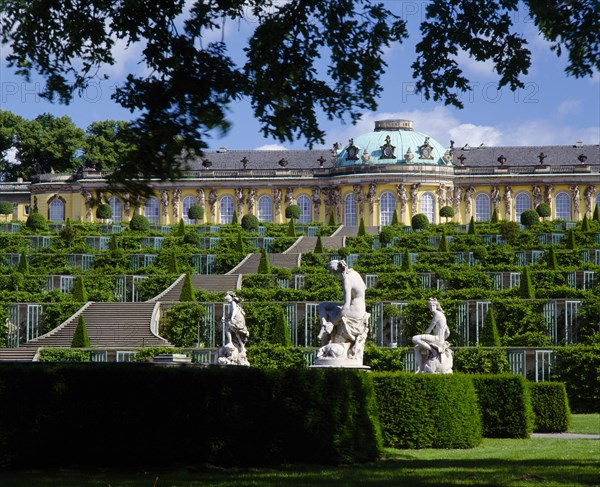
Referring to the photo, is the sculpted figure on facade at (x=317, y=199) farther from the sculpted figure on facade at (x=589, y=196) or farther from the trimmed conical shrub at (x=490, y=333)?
the trimmed conical shrub at (x=490, y=333)

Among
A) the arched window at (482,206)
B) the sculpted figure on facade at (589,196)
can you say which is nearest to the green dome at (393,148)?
the arched window at (482,206)

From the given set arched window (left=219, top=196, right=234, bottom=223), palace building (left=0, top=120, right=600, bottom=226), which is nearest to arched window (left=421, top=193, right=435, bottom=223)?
palace building (left=0, top=120, right=600, bottom=226)

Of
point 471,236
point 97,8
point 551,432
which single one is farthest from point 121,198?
point 471,236

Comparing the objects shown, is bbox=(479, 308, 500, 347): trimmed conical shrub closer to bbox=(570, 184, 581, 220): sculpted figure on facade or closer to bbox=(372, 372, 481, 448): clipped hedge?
bbox=(372, 372, 481, 448): clipped hedge

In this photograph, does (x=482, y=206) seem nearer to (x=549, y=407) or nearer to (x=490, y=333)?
(x=490, y=333)

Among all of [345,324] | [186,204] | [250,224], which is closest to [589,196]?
[186,204]

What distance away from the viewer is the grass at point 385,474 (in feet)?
36.7

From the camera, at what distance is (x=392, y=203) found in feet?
252

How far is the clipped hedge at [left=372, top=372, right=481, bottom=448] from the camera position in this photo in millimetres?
15328

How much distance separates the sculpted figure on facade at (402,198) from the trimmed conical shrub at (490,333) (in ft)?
158

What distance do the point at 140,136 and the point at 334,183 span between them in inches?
2737

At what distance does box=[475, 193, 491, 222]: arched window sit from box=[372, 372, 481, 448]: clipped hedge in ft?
213

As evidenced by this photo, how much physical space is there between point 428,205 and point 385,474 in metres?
65.6

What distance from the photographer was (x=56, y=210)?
8256cm
